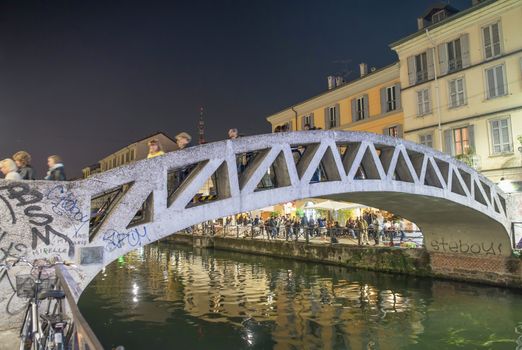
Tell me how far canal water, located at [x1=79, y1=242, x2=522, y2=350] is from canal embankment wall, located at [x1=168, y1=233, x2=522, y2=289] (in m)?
0.70

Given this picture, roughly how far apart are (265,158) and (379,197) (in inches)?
245

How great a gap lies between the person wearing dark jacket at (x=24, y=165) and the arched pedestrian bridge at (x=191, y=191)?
69 centimetres

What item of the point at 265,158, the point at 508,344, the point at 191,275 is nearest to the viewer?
the point at 265,158

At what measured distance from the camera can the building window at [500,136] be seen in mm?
23406

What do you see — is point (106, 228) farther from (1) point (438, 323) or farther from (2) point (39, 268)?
(1) point (438, 323)

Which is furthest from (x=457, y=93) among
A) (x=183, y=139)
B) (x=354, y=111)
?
(x=183, y=139)

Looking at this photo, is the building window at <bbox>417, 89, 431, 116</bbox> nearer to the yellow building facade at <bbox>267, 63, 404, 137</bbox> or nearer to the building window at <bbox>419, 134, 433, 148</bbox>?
the building window at <bbox>419, 134, 433, 148</bbox>

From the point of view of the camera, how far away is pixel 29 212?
5.84 metres

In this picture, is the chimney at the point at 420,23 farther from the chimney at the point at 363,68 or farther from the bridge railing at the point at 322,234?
the bridge railing at the point at 322,234

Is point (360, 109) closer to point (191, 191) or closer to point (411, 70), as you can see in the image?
point (411, 70)

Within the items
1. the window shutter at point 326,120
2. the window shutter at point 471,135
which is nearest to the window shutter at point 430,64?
the window shutter at point 471,135

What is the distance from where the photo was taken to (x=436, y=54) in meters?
27.5

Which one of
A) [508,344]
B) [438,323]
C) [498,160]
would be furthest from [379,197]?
[498,160]

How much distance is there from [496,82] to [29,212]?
82.8ft
